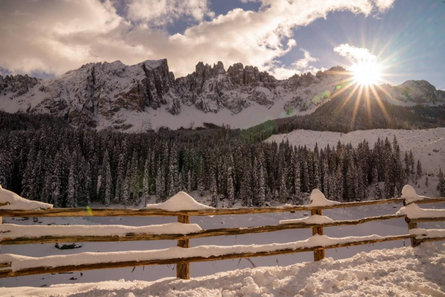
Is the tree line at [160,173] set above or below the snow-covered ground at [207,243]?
above

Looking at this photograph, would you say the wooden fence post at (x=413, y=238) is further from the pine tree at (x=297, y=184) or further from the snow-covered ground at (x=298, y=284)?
the pine tree at (x=297, y=184)

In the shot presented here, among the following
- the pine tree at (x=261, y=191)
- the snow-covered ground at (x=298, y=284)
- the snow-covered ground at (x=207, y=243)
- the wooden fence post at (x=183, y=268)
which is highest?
the wooden fence post at (x=183, y=268)

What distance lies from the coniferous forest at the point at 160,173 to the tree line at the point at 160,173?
0.54ft

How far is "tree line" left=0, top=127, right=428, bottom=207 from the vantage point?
61.4 meters

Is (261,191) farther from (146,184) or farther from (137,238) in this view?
(137,238)

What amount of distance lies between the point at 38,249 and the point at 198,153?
57.4 m

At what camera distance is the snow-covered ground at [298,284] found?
4.83 metres

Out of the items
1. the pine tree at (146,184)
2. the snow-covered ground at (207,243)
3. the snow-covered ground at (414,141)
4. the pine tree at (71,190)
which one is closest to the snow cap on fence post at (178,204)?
the snow-covered ground at (207,243)

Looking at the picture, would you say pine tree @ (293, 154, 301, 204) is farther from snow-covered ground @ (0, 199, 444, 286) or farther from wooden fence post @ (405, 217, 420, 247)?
wooden fence post @ (405, 217, 420, 247)

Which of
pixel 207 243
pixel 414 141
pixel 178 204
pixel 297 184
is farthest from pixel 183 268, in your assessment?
A: pixel 414 141

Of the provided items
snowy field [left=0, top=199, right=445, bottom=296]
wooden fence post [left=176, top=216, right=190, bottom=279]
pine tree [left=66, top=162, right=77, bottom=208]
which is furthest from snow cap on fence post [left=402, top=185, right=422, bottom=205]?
pine tree [left=66, top=162, right=77, bottom=208]

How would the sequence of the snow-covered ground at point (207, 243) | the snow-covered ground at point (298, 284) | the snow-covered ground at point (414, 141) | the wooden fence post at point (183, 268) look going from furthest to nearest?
the snow-covered ground at point (414, 141) → the snow-covered ground at point (207, 243) → the wooden fence post at point (183, 268) → the snow-covered ground at point (298, 284)

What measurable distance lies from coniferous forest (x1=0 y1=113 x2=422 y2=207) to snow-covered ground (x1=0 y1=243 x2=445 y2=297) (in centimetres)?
6022

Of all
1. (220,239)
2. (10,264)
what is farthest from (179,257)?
(220,239)
